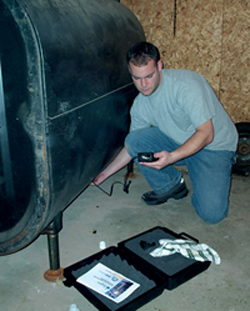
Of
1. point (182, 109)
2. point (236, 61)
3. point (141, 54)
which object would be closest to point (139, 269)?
point (182, 109)

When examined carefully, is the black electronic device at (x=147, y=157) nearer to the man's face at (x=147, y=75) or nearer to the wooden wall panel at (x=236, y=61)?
the man's face at (x=147, y=75)

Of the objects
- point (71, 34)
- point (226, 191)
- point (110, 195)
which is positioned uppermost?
point (71, 34)

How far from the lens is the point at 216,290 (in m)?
1.14

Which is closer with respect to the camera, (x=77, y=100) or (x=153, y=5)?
(x=77, y=100)

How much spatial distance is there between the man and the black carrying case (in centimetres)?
31

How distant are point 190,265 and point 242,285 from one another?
0.19m

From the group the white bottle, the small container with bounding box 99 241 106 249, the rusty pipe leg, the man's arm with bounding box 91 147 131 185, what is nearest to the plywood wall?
the man's arm with bounding box 91 147 131 185

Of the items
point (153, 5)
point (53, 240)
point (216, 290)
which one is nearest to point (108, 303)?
point (53, 240)

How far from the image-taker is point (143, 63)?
1334 millimetres

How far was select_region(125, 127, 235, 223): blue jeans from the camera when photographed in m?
1.55

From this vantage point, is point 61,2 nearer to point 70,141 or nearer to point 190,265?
point 70,141

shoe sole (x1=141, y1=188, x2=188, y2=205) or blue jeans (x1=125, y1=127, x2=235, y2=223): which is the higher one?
blue jeans (x1=125, y1=127, x2=235, y2=223)

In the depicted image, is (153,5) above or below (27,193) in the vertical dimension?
above

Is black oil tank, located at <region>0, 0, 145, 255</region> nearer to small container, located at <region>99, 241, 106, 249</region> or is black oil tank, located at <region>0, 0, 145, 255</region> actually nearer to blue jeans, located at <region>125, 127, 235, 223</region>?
small container, located at <region>99, 241, 106, 249</region>
